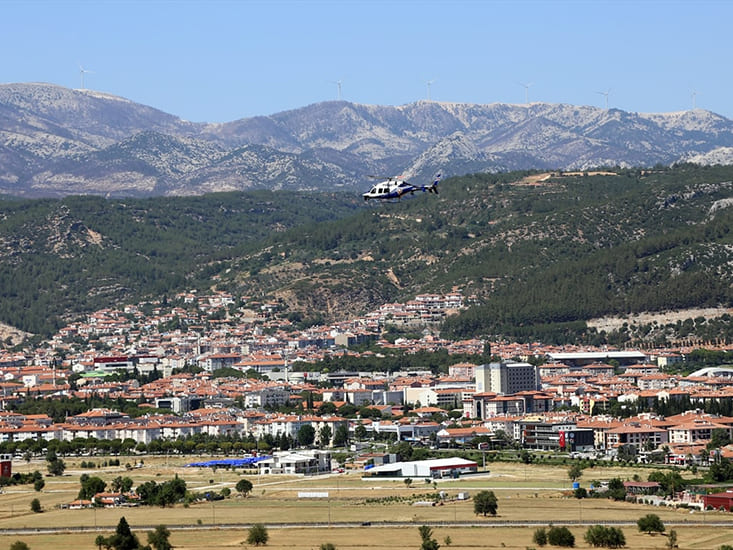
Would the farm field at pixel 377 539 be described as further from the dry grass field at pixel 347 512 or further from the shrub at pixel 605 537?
the shrub at pixel 605 537

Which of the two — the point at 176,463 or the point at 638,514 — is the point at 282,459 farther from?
the point at 638,514

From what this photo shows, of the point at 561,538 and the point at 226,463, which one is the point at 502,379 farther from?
the point at 561,538

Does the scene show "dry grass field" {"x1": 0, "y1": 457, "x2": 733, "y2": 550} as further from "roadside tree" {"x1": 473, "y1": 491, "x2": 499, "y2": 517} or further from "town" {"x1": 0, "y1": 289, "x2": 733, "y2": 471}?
"town" {"x1": 0, "y1": 289, "x2": 733, "y2": 471}

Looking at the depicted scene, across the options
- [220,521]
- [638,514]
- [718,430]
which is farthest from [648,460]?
[220,521]

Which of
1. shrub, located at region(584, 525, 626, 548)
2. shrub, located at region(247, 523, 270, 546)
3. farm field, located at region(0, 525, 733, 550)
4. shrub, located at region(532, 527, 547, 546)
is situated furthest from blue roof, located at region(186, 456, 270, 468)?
shrub, located at region(584, 525, 626, 548)

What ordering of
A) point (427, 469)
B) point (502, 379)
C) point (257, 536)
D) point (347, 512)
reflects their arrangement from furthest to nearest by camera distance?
point (502, 379) < point (427, 469) < point (347, 512) < point (257, 536)

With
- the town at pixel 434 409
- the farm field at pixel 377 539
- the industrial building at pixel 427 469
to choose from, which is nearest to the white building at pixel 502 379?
the town at pixel 434 409


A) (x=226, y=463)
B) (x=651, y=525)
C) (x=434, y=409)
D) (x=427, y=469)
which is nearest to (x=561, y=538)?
(x=651, y=525)

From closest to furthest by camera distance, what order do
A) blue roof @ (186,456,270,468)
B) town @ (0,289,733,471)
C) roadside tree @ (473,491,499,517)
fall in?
roadside tree @ (473,491,499,517), blue roof @ (186,456,270,468), town @ (0,289,733,471)
